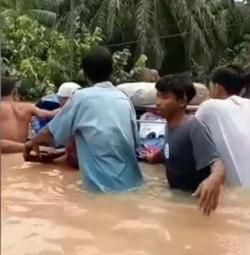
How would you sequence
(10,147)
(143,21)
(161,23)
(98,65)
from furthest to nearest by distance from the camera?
(161,23), (143,21), (10,147), (98,65)

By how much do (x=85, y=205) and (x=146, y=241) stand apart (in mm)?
867

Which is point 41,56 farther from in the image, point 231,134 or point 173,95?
point 173,95

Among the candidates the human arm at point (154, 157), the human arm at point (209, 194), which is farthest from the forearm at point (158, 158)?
the human arm at point (209, 194)

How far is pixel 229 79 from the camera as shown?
A: 17.3 ft

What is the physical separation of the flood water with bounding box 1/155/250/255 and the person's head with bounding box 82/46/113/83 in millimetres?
794

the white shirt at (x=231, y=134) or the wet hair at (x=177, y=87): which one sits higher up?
the wet hair at (x=177, y=87)

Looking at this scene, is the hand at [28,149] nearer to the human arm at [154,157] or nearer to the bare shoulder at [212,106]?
the human arm at [154,157]

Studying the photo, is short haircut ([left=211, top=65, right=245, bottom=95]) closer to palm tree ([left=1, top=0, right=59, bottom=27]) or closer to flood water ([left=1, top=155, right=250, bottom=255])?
flood water ([left=1, top=155, right=250, bottom=255])

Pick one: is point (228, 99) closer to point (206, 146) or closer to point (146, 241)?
point (206, 146)

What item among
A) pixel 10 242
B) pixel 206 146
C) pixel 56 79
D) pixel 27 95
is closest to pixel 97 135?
pixel 206 146

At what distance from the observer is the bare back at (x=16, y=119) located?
639 cm

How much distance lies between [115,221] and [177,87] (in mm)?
955

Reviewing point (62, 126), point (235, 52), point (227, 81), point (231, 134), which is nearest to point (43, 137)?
point (62, 126)

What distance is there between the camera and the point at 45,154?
5816mm
